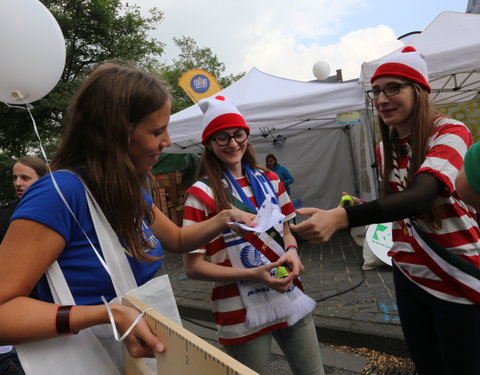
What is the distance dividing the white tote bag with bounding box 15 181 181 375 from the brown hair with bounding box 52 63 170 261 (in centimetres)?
5

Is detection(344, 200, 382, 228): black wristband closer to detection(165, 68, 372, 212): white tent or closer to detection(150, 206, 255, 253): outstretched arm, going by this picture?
detection(150, 206, 255, 253): outstretched arm

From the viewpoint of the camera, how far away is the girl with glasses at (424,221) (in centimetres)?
122

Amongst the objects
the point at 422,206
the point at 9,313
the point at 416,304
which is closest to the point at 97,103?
the point at 9,313

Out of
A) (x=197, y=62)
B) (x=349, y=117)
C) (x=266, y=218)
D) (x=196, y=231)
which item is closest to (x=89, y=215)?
(x=196, y=231)

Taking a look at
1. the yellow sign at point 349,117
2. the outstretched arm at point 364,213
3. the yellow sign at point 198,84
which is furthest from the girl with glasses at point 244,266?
the yellow sign at point 198,84

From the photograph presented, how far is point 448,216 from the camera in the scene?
1.42m

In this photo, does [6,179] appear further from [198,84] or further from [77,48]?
[198,84]

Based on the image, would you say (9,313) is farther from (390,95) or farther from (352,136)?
(352,136)

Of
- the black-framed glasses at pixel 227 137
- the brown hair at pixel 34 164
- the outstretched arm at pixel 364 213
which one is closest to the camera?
the outstretched arm at pixel 364 213

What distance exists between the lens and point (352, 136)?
9.28 meters

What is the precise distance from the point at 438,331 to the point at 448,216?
1.66 ft

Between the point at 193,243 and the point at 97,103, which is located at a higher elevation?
the point at 97,103

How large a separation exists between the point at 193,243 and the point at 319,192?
857 cm

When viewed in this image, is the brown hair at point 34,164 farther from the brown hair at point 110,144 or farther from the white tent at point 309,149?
the white tent at point 309,149
